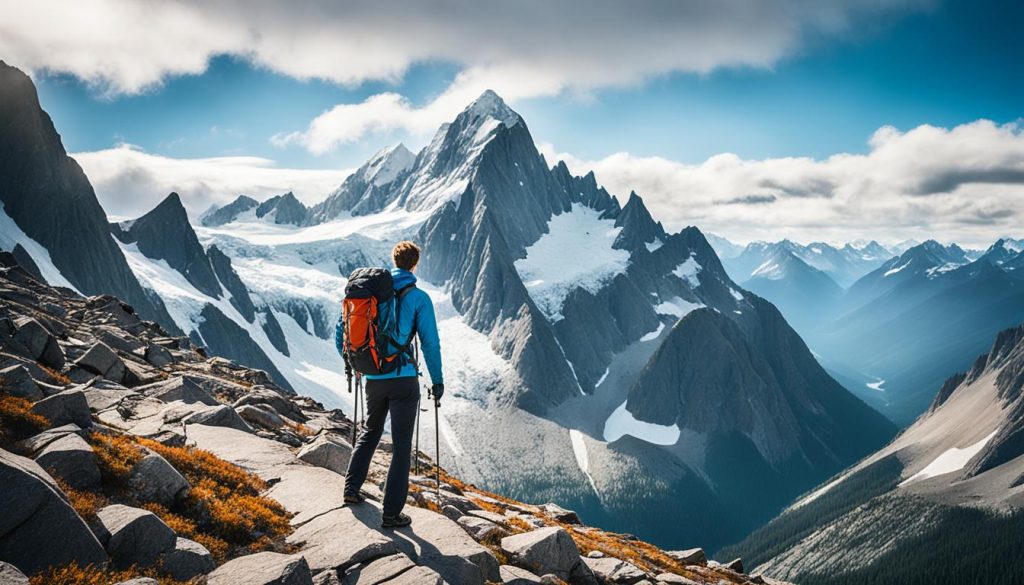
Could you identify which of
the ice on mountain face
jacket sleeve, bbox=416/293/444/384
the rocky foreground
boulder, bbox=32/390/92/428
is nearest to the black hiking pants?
jacket sleeve, bbox=416/293/444/384

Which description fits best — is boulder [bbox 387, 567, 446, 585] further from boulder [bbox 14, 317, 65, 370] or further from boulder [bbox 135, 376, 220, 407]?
boulder [bbox 14, 317, 65, 370]

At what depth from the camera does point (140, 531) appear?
9.10m

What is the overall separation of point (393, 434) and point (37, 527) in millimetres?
5912

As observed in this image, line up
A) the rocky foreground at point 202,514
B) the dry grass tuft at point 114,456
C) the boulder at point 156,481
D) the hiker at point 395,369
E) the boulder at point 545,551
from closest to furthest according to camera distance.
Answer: the rocky foreground at point 202,514 < the dry grass tuft at point 114,456 < the boulder at point 156,481 < the hiker at point 395,369 < the boulder at point 545,551

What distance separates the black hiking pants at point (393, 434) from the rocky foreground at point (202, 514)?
0.66 meters

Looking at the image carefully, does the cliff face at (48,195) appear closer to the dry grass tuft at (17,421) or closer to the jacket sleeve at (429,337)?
the dry grass tuft at (17,421)

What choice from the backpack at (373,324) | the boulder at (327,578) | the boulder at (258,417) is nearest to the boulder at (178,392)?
the boulder at (258,417)

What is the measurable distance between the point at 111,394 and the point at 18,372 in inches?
297

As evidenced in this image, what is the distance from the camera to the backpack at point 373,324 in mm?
12023

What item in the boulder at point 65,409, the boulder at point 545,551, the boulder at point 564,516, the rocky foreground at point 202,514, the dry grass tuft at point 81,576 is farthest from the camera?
the boulder at point 564,516

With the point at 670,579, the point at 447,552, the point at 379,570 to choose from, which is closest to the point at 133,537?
the point at 379,570

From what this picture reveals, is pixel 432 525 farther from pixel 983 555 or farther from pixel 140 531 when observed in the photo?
pixel 983 555

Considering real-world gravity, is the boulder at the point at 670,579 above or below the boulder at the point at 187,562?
below

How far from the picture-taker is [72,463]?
33.7 feet
